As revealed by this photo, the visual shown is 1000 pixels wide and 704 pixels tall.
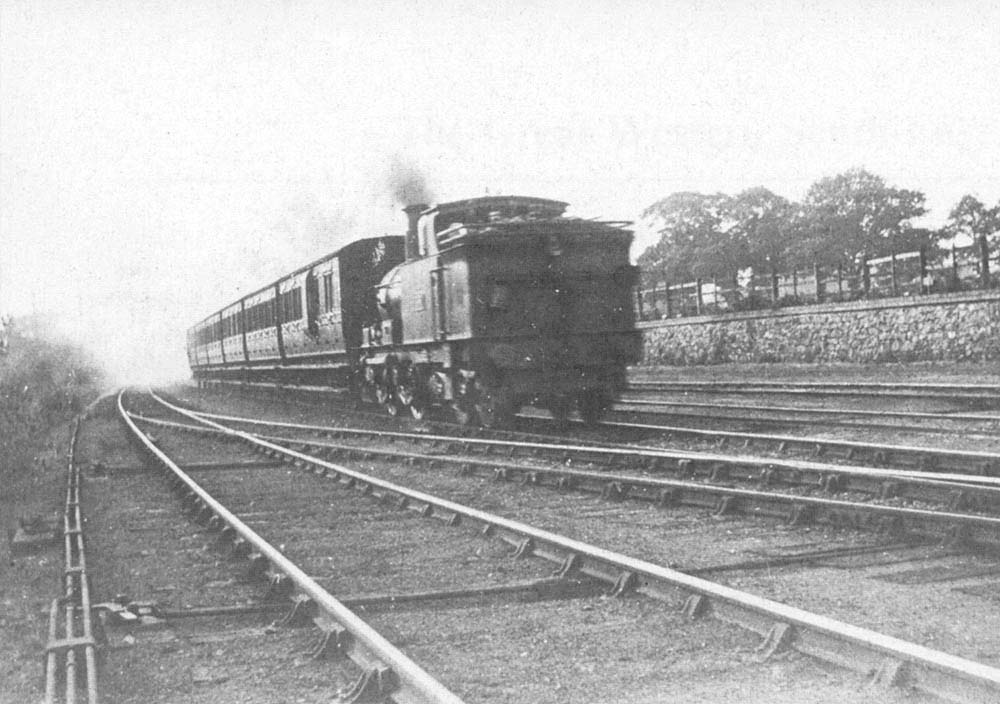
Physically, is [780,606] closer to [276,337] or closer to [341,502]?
[341,502]

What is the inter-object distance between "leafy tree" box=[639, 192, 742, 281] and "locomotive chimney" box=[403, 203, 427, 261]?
49.3m

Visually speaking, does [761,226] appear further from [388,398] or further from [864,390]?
[388,398]

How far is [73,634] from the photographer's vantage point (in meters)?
4.84

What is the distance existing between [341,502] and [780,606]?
5289mm

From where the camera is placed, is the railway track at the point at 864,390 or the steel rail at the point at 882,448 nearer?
the steel rail at the point at 882,448

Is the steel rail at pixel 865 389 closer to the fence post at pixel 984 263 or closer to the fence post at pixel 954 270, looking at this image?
the fence post at pixel 984 263

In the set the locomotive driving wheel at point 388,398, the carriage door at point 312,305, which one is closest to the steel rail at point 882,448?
the locomotive driving wheel at point 388,398

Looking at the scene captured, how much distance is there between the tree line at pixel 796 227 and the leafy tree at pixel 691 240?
60 millimetres

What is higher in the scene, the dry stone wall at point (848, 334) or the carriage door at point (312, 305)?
the carriage door at point (312, 305)

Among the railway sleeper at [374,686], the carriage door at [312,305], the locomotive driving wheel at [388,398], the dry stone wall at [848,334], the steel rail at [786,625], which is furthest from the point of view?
the dry stone wall at [848,334]

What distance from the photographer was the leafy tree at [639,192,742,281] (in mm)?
63875

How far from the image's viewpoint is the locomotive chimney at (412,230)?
597 inches

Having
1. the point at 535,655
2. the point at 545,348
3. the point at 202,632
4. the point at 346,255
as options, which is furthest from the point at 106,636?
the point at 346,255

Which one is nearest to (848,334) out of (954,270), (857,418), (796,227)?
(954,270)
